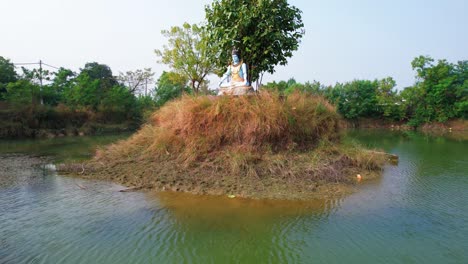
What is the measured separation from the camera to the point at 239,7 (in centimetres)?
970

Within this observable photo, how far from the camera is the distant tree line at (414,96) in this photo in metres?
29.6

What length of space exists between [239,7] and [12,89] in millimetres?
20407

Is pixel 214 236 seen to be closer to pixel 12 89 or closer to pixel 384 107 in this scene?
pixel 12 89

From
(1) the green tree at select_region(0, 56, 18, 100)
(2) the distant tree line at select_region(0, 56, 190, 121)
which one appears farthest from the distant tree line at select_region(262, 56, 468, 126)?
(1) the green tree at select_region(0, 56, 18, 100)

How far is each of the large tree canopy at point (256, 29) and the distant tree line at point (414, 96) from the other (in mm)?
15860

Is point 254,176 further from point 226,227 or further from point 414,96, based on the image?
point 414,96

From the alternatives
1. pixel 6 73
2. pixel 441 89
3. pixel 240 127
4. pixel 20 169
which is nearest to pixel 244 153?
pixel 240 127

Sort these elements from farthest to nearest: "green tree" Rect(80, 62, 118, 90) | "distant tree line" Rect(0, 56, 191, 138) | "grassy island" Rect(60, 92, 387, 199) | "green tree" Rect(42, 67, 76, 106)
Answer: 1. "green tree" Rect(80, 62, 118, 90)
2. "green tree" Rect(42, 67, 76, 106)
3. "distant tree line" Rect(0, 56, 191, 138)
4. "grassy island" Rect(60, 92, 387, 199)

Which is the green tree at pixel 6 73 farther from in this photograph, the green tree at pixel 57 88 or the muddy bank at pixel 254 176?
the muddy bank at pixel 254 176

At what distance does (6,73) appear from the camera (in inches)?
979

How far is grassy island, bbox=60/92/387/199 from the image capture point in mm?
6977

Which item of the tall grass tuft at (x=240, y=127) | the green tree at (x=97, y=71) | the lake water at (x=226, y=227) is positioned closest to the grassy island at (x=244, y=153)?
the tall grass tuft at (x=240, y=127)

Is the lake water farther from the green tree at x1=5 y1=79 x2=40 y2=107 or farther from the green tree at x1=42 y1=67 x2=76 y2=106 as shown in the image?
the green tree at x1=42 y1=67 x2=76 y2=106

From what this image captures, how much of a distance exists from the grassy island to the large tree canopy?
168 cm
